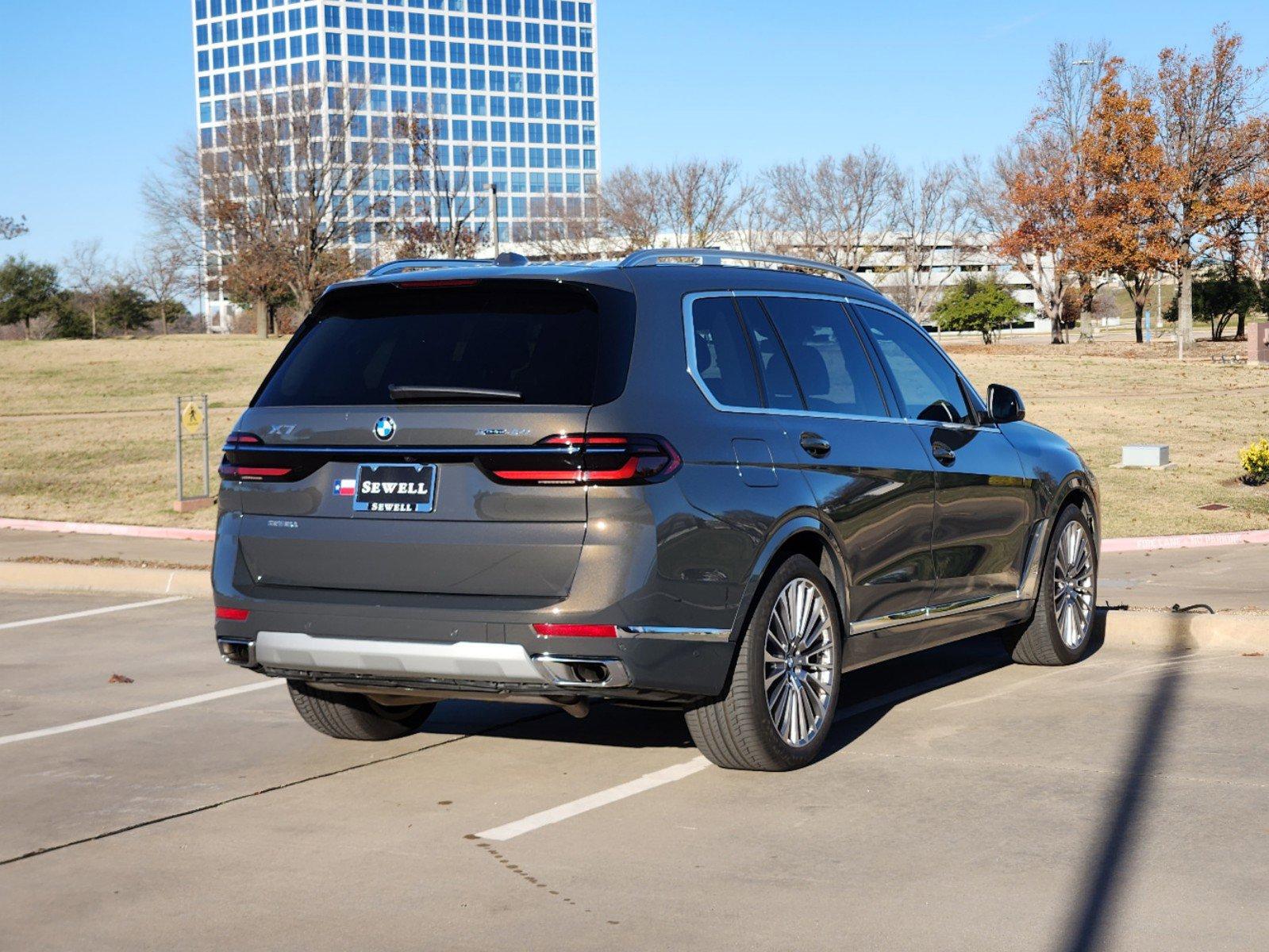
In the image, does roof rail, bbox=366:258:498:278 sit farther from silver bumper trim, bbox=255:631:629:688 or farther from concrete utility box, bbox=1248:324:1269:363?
concrete utility box, bbox=1248:324:1269:363

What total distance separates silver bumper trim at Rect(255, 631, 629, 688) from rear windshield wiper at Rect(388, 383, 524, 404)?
2.78 ft

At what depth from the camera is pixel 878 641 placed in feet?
22.3

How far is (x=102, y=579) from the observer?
12633mm

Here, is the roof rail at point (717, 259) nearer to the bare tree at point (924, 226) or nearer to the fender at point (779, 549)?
the fender at point (779, 549)

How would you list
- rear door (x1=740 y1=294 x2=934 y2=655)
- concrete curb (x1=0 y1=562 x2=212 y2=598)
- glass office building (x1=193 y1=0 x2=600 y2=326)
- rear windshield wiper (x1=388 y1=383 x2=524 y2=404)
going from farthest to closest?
glass office building (x1=193 y1=0 x2=600 y2=326) → concrete curb (x1=0 y1=562 x2=212 y2=598) → rear door (x1=740 y1=294 x2=934 y2=655) → rear windshield wiper (x1=388 y1=383 x2=524 y2=404)

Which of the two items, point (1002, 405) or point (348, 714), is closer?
point (348, 714)

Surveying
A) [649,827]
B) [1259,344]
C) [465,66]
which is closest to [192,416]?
[649,827]

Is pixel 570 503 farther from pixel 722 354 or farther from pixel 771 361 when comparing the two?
pixel 771 361

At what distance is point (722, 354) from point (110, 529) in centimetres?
1158

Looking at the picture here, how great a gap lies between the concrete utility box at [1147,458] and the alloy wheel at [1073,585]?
10.7 m

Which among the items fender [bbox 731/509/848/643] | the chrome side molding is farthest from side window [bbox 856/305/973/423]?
fender [bbox 731/509/848/643]

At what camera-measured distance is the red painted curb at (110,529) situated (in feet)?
51.0

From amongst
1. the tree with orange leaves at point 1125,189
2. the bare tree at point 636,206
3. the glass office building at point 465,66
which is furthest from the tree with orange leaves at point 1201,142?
the glass office building at point 465,66

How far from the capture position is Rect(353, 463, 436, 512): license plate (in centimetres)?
554
